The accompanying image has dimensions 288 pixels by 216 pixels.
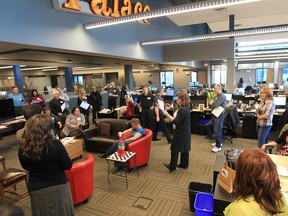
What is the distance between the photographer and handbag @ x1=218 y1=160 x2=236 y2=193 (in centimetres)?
181

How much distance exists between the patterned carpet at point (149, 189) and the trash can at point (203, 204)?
1.03 feet

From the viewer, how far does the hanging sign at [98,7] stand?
4.55 meters

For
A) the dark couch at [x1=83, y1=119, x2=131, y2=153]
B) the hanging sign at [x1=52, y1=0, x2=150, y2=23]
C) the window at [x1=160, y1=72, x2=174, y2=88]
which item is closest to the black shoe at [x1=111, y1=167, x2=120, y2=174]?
the dark couch at [x1=83, y1=119, x2=131, y2=153]

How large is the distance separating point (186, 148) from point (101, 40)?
13.5ft

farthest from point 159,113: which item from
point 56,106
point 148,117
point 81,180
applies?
point 81,180

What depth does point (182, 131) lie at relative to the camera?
3.44 metres

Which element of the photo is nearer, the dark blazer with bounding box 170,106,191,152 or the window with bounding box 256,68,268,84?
the dark blazer with bounding box 170,106,191,152

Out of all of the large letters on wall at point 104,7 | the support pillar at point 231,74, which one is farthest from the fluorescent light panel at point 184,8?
the support pillar at point 231,74

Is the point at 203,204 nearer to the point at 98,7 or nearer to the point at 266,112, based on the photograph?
the point at 266,112

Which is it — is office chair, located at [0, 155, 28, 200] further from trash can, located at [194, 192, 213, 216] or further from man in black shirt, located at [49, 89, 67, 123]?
man in black shirt, located at [49, 89, 67, 123]

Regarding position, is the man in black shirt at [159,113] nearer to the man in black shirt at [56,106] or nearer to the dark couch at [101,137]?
the dark couch at [101,137]

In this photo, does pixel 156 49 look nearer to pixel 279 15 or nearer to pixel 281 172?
pixel 279 15

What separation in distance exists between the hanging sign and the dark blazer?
3508mm

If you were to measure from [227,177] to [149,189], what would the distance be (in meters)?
1.63
